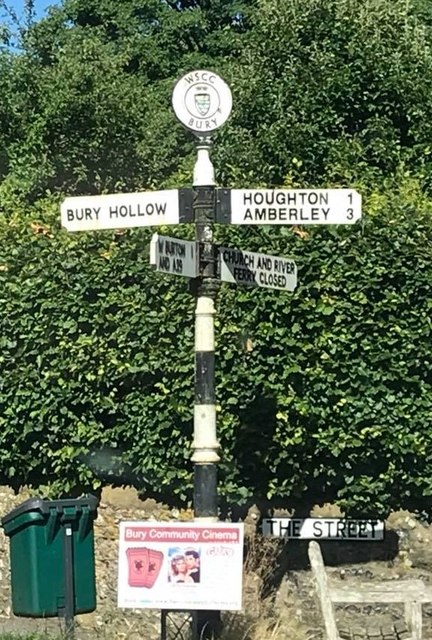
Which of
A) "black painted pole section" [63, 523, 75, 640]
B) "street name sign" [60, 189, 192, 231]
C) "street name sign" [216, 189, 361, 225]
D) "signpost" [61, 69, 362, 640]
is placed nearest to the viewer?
"signpost" [61, 69, 362, 640]

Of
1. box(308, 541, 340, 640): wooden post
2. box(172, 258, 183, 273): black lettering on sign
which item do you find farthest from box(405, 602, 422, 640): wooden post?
box(172, 258, 183, 273): black lettering on sign

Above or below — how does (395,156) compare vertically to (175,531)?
above

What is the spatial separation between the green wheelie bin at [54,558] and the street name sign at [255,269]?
81.9 inches

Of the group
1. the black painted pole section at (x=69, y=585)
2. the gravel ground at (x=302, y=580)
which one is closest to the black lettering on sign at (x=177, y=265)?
the black painted pole section at (x=69, y=585)

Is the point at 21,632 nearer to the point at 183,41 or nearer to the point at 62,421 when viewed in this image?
the point at 62,421

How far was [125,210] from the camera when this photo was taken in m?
6.53

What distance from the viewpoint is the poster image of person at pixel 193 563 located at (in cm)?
627

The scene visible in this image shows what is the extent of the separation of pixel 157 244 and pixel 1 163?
1041cm

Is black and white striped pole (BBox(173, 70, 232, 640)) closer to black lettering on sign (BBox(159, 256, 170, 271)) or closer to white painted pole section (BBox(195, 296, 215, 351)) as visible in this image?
white painted pole section (BBox(195, 296, 215, 351))

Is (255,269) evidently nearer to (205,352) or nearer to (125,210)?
Answer: (205,352)

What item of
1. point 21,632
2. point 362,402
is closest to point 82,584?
point 21,632

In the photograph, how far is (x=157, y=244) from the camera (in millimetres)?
6086

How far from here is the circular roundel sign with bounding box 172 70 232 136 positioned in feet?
20.9

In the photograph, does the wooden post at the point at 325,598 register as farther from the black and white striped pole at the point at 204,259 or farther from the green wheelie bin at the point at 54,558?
the green wheelie bin at the point at 54,558
